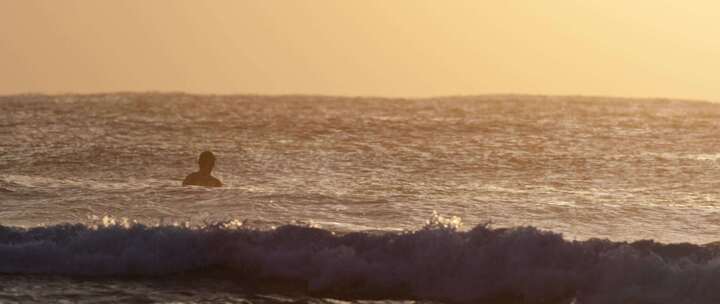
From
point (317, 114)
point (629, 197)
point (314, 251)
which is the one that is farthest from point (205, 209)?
point (317, 114)

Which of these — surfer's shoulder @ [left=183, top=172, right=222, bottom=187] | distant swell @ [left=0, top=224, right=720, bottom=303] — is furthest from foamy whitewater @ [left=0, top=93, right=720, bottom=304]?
surfer's shoulder @ [left=183, top=172, right=222, bottom=187]

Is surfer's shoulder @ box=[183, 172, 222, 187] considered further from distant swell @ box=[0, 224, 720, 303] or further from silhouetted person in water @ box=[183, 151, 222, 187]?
distant swell @ box=[0, 224, 720, 303]

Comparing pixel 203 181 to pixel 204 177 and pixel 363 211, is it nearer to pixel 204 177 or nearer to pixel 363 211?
pixel 204 177

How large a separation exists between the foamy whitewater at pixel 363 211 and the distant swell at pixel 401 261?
0.08 feet

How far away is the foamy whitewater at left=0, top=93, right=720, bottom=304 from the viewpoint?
13.4 m

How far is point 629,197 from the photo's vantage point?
63.8 feet

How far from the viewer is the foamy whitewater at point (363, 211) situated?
13438 millimetres

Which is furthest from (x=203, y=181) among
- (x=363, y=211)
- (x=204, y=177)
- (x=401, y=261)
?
(x=401, y=261)

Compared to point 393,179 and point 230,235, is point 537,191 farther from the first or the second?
point 230,235

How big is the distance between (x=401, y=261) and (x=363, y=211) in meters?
3.65

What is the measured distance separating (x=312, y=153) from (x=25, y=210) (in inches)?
351

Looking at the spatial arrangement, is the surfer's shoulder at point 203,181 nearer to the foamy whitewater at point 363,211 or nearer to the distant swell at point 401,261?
the foamy whitewater at point 363,211

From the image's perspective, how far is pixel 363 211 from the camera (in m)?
17.5

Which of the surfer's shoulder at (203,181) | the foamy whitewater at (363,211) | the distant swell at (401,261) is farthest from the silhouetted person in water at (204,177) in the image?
the distant swell at (401,261)
